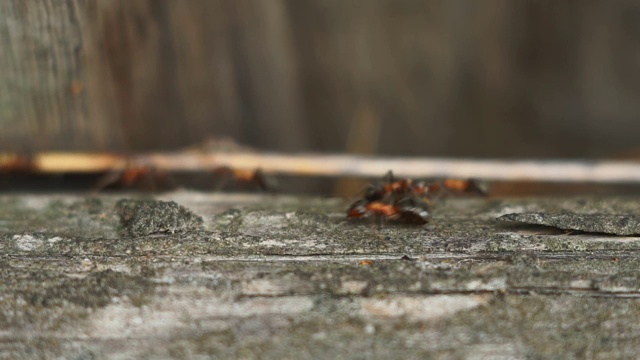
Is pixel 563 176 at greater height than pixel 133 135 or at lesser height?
lesser

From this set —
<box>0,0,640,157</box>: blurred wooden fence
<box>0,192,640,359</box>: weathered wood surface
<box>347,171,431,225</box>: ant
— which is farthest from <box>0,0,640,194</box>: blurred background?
<box>0,192,640,359</box>: weathered wood surface

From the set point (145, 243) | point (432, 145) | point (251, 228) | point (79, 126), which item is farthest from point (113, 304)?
point (432, 145)

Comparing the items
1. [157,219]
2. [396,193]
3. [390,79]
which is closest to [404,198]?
[396,193]

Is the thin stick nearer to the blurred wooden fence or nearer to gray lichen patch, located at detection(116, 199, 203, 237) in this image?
the blurred wooden fence

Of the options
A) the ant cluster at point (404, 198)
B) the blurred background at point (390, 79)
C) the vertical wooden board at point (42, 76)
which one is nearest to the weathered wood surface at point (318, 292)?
the ant cluster at point (404, 198)

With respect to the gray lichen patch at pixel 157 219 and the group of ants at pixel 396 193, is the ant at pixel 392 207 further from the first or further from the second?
the gray lichen patch at pixel 157 219

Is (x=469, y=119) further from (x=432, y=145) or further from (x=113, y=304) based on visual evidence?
(x=113, y=304)
